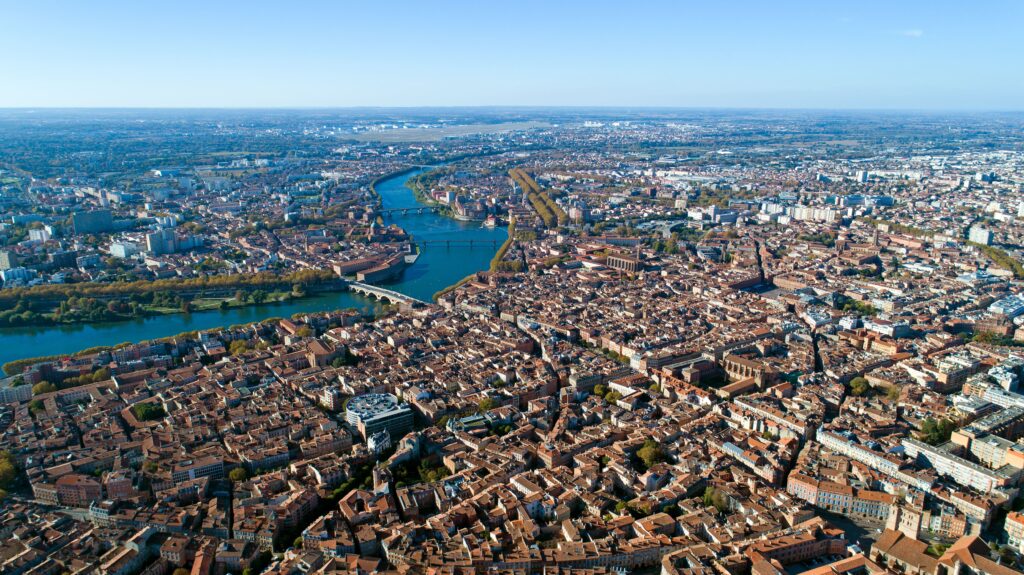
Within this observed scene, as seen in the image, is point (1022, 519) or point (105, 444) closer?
point (1022, 519)

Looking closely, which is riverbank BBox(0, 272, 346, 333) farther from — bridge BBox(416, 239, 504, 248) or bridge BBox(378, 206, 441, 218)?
bridge BBox(378, 206, 441, 218)

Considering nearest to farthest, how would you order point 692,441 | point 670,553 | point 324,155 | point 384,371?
point 670,553, point 692,441, point 384,371, point 324,155

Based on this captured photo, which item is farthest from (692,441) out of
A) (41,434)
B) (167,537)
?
(41,434)

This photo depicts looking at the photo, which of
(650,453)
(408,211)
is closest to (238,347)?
(650,453)

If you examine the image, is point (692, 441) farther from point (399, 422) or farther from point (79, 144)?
point (79, 144)

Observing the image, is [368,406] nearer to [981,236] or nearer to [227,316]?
[227,316]

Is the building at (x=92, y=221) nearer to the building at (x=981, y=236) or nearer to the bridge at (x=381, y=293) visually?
the bridge at (x=381, y=293)

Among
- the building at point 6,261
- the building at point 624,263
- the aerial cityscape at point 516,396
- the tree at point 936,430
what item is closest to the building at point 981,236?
the aerial cityscape at point 516,396
